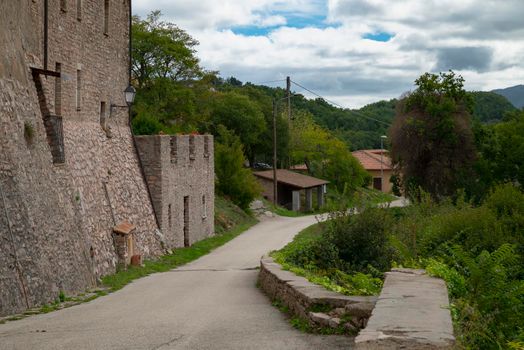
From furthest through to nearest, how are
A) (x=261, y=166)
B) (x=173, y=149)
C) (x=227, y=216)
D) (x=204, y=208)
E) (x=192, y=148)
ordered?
(x=261, y=166), (x=227, y=216), (x=204, y=208), (x=192, y=148), (x=173, y=149)

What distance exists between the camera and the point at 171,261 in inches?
1130

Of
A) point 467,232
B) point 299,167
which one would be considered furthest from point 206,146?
point 299,167

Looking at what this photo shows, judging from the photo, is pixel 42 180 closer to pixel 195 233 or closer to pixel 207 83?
pixel 195 233

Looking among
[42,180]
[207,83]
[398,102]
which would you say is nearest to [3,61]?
[42,180]

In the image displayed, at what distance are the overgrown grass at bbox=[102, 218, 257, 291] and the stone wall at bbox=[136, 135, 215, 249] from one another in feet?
1.87

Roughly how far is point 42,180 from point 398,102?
118 feet

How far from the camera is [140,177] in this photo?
29953 mm

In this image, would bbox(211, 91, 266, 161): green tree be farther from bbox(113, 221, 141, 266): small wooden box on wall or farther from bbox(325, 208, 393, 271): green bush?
bbox(325, 208, 393, 271): green bush

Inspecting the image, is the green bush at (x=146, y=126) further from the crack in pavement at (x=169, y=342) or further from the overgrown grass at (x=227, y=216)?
the crack in pavement at (x=169, y=342)

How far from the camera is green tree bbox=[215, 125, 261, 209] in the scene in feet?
160

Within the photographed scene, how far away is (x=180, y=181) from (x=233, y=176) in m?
15.9

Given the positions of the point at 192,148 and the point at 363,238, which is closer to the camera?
the point at 363,238

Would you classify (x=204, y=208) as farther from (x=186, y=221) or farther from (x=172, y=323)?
(x=172, y=323)

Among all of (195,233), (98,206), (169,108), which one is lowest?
(195,233)
